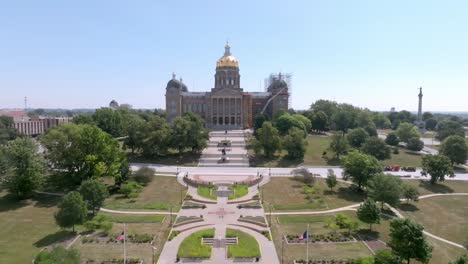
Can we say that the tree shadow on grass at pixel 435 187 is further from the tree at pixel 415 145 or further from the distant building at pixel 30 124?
the distant building at pixel 30 124

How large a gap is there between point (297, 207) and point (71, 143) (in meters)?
35.5

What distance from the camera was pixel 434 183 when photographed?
58.2m

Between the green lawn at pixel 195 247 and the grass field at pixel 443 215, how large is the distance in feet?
85.2

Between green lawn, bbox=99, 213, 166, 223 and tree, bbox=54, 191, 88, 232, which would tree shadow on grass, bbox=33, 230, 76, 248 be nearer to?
tree, bbox=54, 191, 88, 232

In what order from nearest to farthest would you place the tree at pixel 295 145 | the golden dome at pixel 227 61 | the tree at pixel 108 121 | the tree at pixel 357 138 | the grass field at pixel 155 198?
1. the grass field at pixel 155 198
2. the tree at pixel 295 145
3. the tree at pixel 357 138
4. the tree at pixel 108 121
5. the golden dome at pixel 227 61

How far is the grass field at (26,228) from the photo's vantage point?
3180cm

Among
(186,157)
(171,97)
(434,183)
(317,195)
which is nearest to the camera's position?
(317,195)

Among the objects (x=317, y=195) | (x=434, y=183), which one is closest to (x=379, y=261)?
(x=317, y=195)

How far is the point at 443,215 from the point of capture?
44.3m

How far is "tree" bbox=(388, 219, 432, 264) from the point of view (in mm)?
28844

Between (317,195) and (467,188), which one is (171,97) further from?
(467,188)

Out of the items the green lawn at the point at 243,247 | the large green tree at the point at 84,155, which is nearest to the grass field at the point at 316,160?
the large green tree at the point at 84,155

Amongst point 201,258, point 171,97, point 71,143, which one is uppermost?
point 171,97

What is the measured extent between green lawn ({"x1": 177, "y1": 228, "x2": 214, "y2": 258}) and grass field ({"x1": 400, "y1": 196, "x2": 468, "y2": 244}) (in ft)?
85.2
